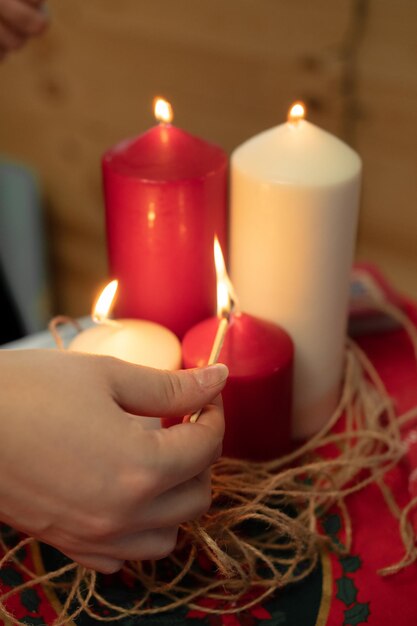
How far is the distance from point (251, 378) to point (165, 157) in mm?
195

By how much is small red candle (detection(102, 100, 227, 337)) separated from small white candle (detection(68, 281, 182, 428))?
54mm

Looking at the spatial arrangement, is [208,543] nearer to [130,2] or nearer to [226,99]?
[226,99]

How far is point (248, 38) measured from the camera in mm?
1187

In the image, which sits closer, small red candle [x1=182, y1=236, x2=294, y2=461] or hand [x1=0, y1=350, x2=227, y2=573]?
hand [x1=0, y1=350, x2=227, y2=573]

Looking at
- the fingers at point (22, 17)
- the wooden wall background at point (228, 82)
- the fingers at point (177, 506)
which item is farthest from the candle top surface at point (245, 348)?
the wooden wall background at point (228, 82)

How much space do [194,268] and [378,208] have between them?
0.69 metres

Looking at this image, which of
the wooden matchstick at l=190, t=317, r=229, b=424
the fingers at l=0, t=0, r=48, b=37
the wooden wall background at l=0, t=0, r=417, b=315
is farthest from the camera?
the wooden wall background at l=0, t=0, r=417, b=315

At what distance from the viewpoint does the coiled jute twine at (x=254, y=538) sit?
0.48 m

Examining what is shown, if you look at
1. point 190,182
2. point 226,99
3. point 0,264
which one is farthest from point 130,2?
point 190,182

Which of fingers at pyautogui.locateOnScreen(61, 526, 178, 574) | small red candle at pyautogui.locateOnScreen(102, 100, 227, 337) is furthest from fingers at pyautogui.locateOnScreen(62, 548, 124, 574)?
small red candle at pyautogui.locateOnScreen(102, 100, 227, 337)

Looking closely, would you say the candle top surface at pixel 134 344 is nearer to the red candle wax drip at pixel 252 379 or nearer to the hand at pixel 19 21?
the red candle wax drip at pixel 252 379

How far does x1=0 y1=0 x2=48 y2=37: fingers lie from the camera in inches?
29.2

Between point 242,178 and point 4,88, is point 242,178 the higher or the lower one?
the higher one

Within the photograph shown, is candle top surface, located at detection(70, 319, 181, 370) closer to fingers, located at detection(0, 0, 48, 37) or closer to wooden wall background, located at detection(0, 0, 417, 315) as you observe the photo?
fingers, located at detection(0, 0, 48, 37)
